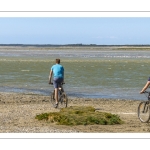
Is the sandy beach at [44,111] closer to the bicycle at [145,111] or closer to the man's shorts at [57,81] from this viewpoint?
the bicycle at [145,111]

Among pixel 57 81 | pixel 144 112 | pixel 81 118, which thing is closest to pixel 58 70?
pixel 57 81

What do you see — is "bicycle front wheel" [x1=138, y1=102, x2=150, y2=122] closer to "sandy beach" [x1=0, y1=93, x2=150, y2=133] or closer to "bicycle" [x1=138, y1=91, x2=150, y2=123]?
"bicycle" [x1=138, y1=91, x2=150, y2=123]

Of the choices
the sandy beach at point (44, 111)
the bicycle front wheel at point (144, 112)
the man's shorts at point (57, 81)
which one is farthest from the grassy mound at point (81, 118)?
the man's shorts at point (57, 81)

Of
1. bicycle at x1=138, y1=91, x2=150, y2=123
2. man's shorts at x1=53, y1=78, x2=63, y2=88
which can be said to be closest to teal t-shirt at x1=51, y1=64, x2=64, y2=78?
man's shorts at x1=53, y1=78, x2=63, y2=88

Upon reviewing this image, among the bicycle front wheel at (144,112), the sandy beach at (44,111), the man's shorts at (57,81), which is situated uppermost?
the man's shorts at (57,81)

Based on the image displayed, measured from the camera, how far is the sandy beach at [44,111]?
14.0 metres

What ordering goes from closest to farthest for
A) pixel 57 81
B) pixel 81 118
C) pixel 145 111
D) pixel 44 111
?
pixel 81 118, pixel 145 111, pixel 44 111, pixel 57 81

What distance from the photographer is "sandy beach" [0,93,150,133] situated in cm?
1395

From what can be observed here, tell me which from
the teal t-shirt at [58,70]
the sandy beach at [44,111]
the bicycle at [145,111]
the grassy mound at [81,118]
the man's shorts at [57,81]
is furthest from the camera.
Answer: the man's shorts at [57,81]

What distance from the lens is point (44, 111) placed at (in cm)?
1816

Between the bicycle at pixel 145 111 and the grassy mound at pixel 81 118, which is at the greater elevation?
the bicycle at pixel 145 111

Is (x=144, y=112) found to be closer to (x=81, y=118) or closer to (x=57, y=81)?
(x=81, y=118)
